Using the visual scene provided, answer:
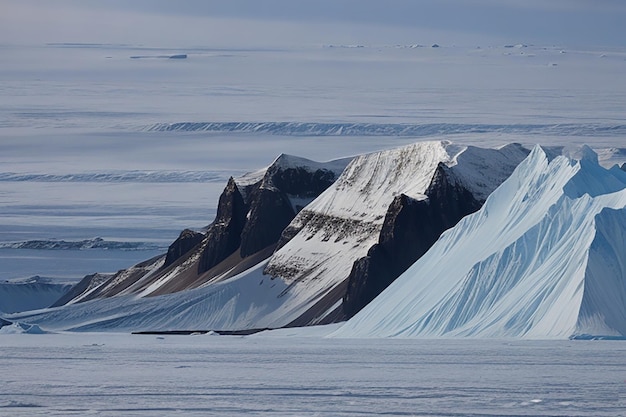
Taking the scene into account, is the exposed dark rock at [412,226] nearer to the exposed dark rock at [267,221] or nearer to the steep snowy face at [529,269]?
the exposed dark rock at [267,221]

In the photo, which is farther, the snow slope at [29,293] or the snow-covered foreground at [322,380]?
the snow slope at [29,293]

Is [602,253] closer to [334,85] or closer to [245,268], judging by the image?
[245,268]

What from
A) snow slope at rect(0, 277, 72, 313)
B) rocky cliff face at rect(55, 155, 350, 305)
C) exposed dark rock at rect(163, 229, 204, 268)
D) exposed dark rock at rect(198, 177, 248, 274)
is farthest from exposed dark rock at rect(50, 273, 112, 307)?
exposed dark rock at rect(198, 177, 248, 274)

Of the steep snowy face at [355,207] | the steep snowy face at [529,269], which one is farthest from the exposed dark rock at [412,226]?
the steep snowy face at [529,269]

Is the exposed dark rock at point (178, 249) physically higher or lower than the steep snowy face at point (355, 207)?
lower

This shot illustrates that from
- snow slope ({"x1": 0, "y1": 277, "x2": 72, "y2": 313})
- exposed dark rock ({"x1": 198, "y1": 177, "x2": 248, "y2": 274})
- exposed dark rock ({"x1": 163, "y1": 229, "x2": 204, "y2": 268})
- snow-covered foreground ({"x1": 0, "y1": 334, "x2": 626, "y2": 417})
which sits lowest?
snow slope ({"x1": 0, "y1": 277, "x2": 72, "y2": 313})

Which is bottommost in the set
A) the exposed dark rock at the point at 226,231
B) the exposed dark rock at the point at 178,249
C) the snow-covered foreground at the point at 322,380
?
the exposed dark rock at the point at 178,249

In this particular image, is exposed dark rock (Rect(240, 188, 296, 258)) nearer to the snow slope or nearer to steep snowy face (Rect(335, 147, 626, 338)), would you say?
the snow slope
